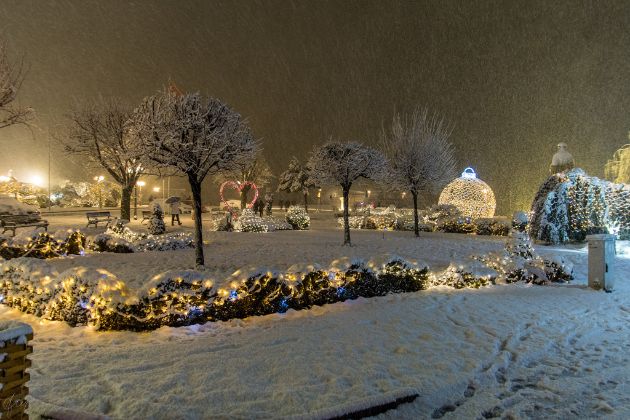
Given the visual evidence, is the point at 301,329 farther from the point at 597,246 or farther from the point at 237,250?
the point at 237,250

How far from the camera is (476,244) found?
1731 cm

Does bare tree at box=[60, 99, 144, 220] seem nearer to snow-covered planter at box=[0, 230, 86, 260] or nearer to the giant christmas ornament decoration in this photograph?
snow-covered planter at box=[0, 230, 86, 260]

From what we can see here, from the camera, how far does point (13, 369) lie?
2.92m

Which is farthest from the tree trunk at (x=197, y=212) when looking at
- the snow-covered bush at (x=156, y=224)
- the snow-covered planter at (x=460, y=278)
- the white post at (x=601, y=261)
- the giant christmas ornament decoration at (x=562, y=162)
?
the giant christmas ornament decoration at (x=562, y=162)

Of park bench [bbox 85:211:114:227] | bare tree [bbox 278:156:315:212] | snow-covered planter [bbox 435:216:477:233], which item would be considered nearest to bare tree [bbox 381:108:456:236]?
snow-covered planter [bbox 435:216:477:233]

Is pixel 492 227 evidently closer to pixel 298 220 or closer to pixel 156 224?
pixel 298 220

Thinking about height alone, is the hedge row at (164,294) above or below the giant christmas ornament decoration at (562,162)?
below

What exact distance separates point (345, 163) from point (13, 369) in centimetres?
1312

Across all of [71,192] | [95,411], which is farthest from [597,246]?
[71,192]

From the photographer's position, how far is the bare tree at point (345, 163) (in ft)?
50.2

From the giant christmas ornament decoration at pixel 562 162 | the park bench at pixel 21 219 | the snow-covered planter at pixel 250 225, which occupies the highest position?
the giant christmas ornament decoration at pixel 562 162

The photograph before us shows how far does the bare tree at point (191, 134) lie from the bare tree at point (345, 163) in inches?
219

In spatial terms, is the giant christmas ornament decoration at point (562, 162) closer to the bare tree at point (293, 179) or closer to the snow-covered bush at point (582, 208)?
the snow-covered bush at point (582, 208)

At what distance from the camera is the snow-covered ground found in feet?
13.0
